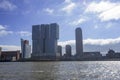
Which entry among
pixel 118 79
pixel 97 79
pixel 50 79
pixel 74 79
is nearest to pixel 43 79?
pixel 50 79

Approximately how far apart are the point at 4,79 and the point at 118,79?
28.2 m

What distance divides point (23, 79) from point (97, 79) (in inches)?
714

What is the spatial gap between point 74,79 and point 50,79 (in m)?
5.91

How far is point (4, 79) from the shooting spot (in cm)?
6097

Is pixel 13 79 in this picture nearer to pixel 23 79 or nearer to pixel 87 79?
pixel 23 79

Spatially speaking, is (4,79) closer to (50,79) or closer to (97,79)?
(50,79)

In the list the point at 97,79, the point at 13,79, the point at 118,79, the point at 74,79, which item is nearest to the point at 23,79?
the point at 13,79

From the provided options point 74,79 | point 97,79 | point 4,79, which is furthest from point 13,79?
point 97,79

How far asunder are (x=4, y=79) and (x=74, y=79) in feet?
58.0

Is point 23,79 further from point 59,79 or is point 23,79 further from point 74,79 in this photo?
point 74,79

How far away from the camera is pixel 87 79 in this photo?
5825cm

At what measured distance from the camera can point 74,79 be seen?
5847 cm

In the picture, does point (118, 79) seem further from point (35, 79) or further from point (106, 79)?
point (35, 79)

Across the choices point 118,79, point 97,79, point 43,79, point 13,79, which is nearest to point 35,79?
point 43,79
